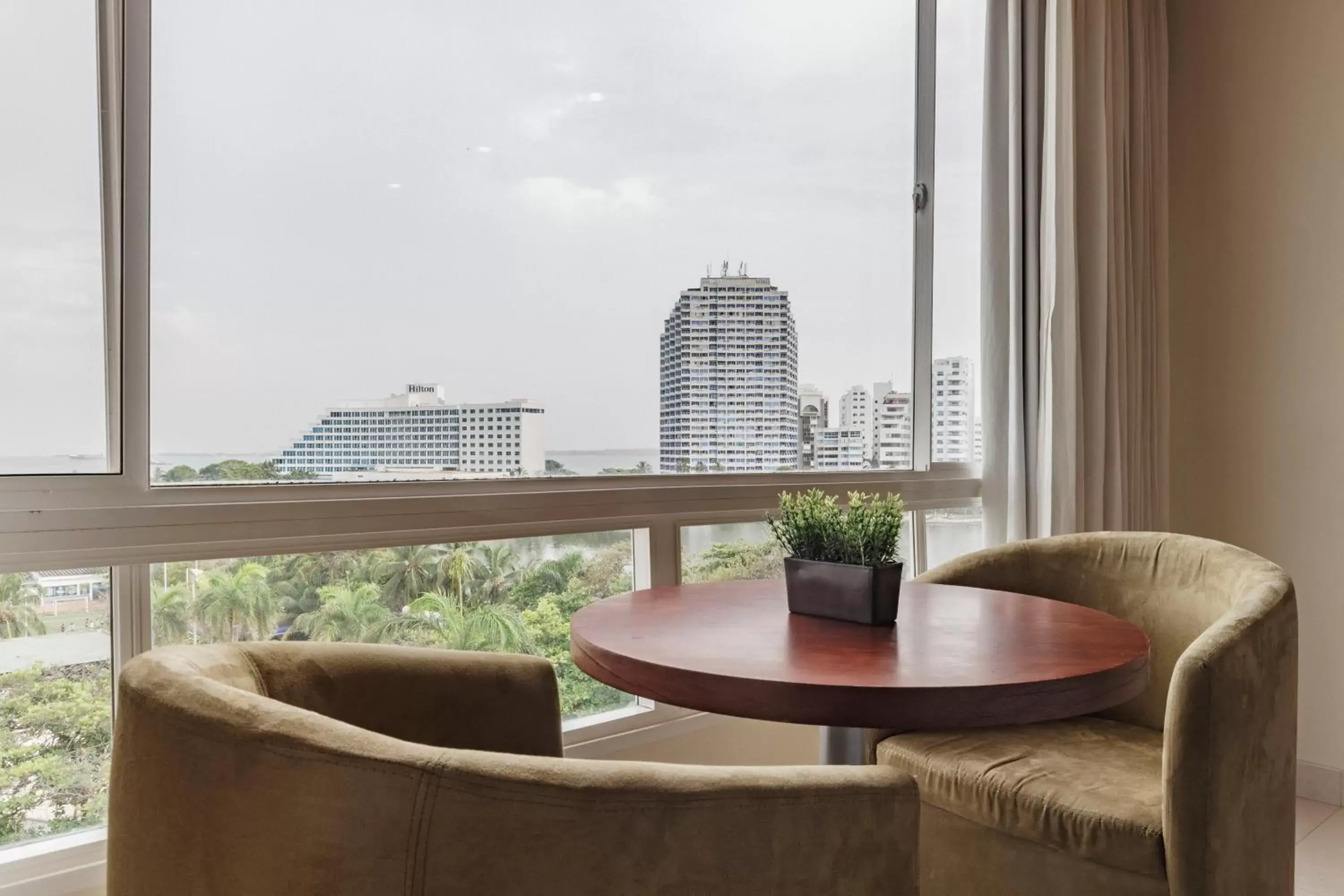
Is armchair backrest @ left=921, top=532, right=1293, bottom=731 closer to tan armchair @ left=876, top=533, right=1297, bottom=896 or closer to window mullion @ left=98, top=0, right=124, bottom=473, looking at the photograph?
tan armchair @ left=876, top=533, right=1297, bottom=896

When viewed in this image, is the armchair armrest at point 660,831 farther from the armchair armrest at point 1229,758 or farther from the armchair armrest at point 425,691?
the armchair armrest at point 1229,758

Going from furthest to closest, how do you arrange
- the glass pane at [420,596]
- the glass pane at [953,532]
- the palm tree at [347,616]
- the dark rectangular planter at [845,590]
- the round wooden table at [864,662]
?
the glass pane at [953,532] < the palm tree at [347,616] < the glass pane at [420,596] < the dark rectangular planter at [845,590] < the round wooden table at [864,662]

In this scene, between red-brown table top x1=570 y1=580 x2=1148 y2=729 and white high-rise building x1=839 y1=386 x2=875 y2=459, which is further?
white high-rise building x1=839 y1=386 x2=875 y2=459

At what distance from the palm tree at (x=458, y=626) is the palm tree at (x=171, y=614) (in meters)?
0.37

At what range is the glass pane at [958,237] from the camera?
2.96 metres

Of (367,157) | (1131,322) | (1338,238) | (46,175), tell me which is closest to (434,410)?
(367,157)

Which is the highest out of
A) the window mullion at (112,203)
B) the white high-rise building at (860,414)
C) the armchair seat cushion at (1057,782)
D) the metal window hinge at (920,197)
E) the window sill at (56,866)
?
the metal window hinge at (920,197)

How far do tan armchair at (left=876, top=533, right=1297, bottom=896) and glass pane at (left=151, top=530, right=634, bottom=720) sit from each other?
2.48 feet

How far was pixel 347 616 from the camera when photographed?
1.91 metres

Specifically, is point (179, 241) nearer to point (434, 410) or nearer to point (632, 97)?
point (434, 410)

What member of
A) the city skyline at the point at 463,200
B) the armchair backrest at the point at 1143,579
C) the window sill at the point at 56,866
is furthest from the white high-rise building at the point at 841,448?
the window sill at the point at 56,866

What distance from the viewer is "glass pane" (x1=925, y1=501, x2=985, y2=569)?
2924mm

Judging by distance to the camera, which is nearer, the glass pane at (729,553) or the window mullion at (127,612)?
the window mullion at (127,612)

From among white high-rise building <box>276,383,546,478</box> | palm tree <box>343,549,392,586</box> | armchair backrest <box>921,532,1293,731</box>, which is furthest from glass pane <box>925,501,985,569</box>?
palm tree <box>343,549,392,586</box>
